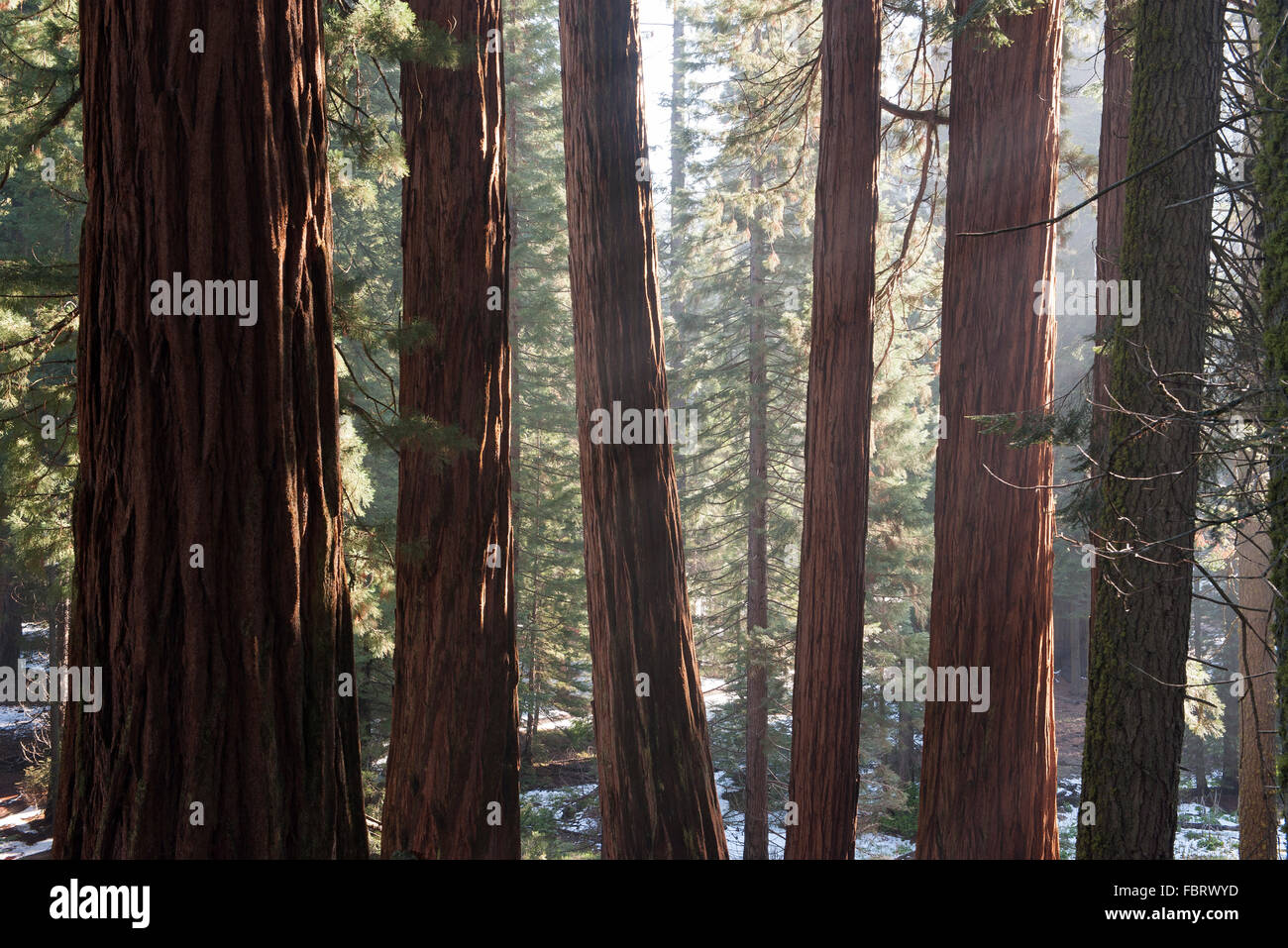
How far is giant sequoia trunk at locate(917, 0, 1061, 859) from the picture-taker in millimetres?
6027

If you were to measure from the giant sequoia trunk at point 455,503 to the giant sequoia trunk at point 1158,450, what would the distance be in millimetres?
3205

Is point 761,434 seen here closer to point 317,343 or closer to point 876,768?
point 876,768

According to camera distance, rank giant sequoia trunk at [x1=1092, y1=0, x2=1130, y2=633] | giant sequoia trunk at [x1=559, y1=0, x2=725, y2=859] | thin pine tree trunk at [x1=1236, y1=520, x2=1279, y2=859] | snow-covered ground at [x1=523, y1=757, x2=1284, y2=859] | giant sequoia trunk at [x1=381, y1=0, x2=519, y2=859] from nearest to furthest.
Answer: giant sequoia trunk at [x1=381, y1=0, x2=519, y2=859] → giant sequoia trunk at [x1=559, y1=0, x2=725, y2=859] → giant sequoia trunk at [x1=1092, y1=0, x2=1130, y2=633] → thin pine tree trunk at [x1=1236, y1=520, x2=1279, y2=859] → snow-covered ground at [x1=523, y1=757, x2=1284, y2=859]

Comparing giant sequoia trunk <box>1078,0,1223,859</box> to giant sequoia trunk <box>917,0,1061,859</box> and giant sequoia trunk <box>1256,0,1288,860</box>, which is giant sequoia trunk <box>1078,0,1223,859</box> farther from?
giant sequoia trunk <box>917,0,1061,859</box>

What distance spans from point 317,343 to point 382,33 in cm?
209

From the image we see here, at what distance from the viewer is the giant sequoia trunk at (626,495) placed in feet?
17.9

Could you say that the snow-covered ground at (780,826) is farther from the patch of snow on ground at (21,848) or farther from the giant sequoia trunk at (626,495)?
the giant sequoia trunk at (626,495)

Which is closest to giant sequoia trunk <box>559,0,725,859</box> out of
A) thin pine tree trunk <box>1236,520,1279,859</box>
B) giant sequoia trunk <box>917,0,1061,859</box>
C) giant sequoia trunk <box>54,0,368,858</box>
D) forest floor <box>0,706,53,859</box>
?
giant sequoia trunk <box>917,0,1061,859</box>

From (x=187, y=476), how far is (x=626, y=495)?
330 centimetres

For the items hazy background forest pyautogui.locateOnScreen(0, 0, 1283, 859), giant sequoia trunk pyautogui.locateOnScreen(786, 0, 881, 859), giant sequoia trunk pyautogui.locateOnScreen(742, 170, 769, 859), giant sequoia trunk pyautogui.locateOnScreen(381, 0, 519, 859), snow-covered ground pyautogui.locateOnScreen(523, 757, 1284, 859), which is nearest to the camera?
giant sequoia trunk pyautogui.locateOnScreen(381, 0, 519, 859)

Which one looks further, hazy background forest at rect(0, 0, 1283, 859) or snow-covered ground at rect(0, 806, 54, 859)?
hazy background forest at rect(0, 0, 1283, 859)

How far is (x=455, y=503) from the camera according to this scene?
16.5ft

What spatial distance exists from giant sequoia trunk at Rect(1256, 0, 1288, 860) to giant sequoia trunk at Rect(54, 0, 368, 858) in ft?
10.9
